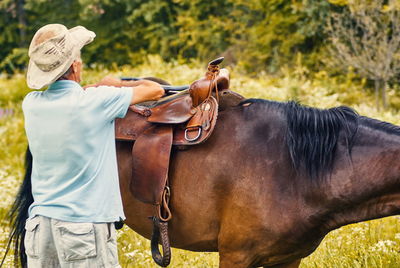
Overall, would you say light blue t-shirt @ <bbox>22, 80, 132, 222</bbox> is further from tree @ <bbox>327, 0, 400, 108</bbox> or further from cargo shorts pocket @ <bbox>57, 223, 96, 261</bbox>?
tree @ <bbox>327, 0, 400, 108</bbox>

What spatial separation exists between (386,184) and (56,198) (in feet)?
5.14

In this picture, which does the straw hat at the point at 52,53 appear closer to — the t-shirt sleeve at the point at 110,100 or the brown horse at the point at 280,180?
the t-shirt sleeve at the point at 110,100

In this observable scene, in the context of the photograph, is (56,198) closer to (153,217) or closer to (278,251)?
(153,217)

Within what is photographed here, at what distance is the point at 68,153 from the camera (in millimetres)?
2307

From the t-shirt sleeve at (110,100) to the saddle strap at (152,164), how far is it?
59 centimetres

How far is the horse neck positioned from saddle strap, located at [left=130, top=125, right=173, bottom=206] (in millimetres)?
842

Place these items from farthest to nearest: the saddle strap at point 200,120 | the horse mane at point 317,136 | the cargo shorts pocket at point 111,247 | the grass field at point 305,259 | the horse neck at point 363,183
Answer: the grass field at point 305,259 < the saddle strap at point 200,120 < the horse mane at point 317,136 < the horse neck at point 363,183 < the cargo shorts pocket at point 111,247

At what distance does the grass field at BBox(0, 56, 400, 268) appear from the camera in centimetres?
378

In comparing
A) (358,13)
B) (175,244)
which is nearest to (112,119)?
(175,244)

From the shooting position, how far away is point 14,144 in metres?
8.95

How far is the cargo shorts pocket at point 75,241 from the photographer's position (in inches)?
90.5

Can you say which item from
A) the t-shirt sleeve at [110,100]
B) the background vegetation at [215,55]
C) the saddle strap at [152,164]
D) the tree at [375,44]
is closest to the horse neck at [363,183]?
the background vegetation at [215,55]

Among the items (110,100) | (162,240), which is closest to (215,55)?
(162,240)

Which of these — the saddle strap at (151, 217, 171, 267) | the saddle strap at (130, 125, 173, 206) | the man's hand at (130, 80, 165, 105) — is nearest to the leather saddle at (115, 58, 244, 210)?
the saddle strap at (130, 125, 173, 206)
